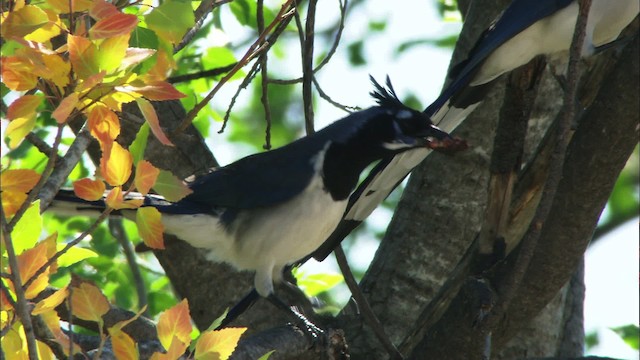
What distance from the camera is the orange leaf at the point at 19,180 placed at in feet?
8.53

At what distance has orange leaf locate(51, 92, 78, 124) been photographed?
2.48m

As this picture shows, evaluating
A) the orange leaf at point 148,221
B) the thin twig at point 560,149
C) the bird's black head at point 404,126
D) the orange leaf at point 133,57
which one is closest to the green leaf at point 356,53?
the bird's black head at point 404,126

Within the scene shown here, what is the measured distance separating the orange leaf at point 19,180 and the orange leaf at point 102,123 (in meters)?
0.20

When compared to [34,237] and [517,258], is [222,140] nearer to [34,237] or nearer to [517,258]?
[517,258]

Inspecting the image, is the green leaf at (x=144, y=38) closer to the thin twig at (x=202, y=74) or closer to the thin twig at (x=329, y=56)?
the thin twig at (x=329, y=56)

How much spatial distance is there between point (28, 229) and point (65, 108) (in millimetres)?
382

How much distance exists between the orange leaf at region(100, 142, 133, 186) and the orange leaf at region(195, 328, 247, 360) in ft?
1.48

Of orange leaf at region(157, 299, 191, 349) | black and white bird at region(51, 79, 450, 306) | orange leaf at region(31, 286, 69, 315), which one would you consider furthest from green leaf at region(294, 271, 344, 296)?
orange leaf at region(31, 286, 69, 315)

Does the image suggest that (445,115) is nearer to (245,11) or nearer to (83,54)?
(245,11)

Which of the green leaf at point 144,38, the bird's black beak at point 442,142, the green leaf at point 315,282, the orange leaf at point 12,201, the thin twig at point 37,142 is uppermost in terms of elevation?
the bird's black beak at point 442,142

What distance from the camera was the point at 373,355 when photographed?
191 inches

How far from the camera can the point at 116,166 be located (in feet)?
8.72

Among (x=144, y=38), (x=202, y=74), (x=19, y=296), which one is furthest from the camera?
(x=202, y=74)

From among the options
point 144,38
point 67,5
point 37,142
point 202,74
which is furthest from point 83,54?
point 202,74
